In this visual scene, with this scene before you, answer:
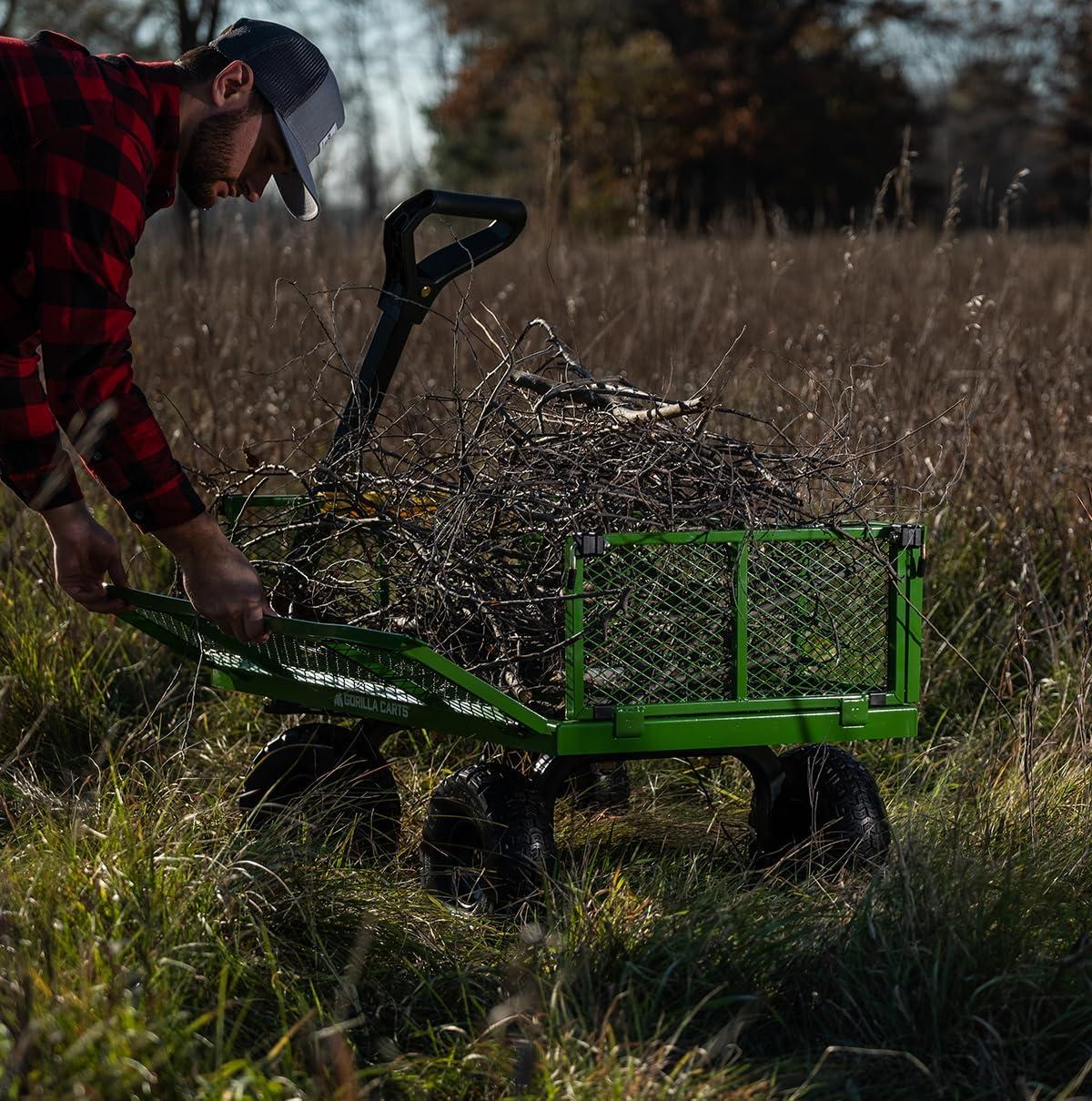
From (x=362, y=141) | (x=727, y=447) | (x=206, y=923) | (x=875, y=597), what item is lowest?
(x=206, y=923)

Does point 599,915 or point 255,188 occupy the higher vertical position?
point 255,188

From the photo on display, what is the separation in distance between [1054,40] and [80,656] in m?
35.6

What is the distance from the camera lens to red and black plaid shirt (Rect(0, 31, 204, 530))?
7.35 ft

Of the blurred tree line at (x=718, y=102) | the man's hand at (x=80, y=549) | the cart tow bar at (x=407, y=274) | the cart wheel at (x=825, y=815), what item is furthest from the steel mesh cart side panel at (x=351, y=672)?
the blurred tree line at (x=718, y=102)

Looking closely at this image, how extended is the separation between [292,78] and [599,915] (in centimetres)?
167

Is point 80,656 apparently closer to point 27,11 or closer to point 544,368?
point 544,368

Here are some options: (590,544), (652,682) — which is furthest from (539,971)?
(590,544)

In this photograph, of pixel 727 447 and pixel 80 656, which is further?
pixel 80 656

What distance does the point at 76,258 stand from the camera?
2.23 meters

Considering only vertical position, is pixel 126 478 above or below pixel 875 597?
above

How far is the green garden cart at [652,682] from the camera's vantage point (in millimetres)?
2578

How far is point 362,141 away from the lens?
3928 cm

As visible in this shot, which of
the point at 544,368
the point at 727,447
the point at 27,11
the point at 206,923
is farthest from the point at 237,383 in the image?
the point at 27,11

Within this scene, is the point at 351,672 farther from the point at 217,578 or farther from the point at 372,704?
the point at 217,578
